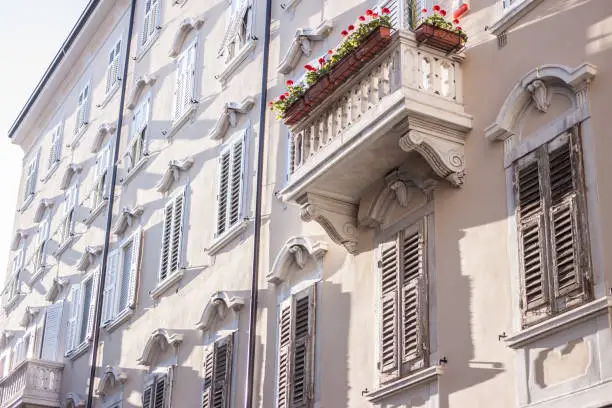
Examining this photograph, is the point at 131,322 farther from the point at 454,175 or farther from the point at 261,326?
the point at 454,175

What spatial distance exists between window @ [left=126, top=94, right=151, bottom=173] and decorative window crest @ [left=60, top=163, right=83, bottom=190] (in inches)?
200

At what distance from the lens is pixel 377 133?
15.5 m

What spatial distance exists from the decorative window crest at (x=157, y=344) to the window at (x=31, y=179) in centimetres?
1706

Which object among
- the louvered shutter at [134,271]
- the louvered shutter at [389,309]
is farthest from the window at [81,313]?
the louvered shutter at [389,309]

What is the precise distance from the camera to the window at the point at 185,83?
2581cm

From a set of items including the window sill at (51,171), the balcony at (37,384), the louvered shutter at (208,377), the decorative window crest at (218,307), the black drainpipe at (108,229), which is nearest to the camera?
the decorative window crest at (218,307)

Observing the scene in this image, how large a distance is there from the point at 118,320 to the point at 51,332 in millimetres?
6488

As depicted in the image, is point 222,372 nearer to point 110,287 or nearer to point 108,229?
point 110,287

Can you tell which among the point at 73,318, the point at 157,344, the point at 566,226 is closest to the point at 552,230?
the point at 566,226

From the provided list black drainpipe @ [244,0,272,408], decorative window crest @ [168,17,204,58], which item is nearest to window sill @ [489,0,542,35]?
black drainpipe @ [244,0,272,408]

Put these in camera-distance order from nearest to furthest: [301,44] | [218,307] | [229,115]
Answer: [301,44] → [218,307] → [229,115]

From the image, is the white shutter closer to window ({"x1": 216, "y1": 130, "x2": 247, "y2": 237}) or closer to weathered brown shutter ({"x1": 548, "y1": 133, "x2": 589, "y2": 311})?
window ({"x1": 216, "y1": 130, "x2": 247, "y2": 237})

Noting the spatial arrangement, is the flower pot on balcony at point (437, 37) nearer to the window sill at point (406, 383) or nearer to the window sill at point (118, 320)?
the window sill at point (406, 383)

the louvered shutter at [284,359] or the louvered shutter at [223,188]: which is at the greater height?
the louvered shutter at [223,188]
